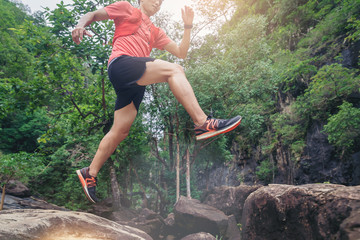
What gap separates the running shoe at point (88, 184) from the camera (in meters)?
2.07

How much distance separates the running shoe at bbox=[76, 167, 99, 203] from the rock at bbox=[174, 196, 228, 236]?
7369 millimetres

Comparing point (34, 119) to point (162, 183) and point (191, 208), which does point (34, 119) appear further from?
point (191, 208)

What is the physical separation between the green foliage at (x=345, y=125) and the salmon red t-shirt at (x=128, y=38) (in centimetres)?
776

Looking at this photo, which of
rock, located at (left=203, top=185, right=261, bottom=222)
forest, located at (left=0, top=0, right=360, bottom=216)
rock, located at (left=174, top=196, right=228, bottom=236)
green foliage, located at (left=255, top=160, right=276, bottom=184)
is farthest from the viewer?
green foliage, located at (left=255, top=160, right=276, bottom=184)

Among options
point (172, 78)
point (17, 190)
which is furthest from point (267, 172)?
point (17, 190)

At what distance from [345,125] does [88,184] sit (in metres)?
8.34

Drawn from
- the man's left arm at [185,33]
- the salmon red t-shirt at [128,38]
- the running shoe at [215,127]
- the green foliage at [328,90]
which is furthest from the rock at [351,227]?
the green foliage at [328,90]

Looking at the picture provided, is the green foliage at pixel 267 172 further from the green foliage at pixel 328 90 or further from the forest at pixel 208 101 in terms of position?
the green foliage at pixel 328 90

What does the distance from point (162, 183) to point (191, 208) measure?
6420mm

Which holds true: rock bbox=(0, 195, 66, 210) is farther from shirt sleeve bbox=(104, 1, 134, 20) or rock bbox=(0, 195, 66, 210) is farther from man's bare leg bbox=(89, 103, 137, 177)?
shirt sleeve bbox=(104, 1, 134, 20)

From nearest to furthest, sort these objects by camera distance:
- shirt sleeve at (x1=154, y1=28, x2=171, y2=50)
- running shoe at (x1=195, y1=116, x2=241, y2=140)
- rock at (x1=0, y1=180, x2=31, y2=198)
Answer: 1. running shoe at (x1=195, y1=116, x2=241, y2=140)
2. shirt sleeve at (x1=154, y1=28, x2=171, y2=50)
3. rock at (x1=0, y1=180, x2=31, y2=198)

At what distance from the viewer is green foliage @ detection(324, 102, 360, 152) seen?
7.04 m

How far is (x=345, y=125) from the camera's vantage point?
23.6 feet

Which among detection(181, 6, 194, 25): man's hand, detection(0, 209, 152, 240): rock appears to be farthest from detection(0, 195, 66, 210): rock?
detection(181, 6, 194, 25): man's hand
